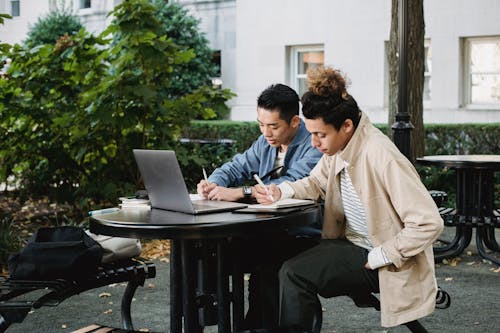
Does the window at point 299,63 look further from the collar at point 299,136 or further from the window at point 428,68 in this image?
the collar at point 299,136

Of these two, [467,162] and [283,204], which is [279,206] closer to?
[283,204]

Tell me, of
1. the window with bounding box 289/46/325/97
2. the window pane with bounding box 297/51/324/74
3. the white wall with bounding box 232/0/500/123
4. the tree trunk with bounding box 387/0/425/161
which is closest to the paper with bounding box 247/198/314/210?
the tree trunk with bounding box 387/0/425/161

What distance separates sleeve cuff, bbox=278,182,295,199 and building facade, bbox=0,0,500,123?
10.2 m

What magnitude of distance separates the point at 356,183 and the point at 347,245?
346 mm

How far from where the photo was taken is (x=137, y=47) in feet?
29.6

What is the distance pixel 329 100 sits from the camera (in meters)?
4.32

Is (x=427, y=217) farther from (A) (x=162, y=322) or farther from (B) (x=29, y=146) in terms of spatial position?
(B) (x=29, y=146)

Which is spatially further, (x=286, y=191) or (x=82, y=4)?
(x=82, y=4)

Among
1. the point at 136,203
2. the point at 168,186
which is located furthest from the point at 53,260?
the point at 168,186

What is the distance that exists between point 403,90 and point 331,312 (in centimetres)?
224

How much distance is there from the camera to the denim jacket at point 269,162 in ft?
17.3

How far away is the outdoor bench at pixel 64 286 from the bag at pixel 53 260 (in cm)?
4

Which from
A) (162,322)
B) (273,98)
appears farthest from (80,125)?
(273,98)

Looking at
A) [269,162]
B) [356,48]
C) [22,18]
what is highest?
[22,18]
